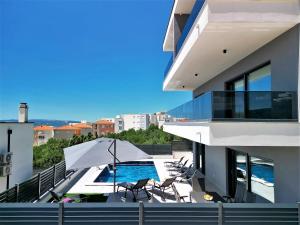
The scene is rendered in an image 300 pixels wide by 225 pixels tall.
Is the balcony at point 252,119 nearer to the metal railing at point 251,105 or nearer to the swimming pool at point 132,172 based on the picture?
the metal railing at point 251,105

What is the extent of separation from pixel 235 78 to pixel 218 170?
5.36 m

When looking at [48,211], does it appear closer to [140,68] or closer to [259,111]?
[259,111]

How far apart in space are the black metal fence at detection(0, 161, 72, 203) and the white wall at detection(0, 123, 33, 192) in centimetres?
139

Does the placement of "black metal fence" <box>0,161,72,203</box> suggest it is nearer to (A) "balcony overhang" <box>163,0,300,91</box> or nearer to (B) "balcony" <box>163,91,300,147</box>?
(B) "balcony" <box>163,91,300,147</box>

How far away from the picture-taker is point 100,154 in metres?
8.50

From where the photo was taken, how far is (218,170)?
43.4ft

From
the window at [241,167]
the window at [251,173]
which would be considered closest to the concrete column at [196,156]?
the window at [251,173]

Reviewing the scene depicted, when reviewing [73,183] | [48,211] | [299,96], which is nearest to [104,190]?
[73,183]

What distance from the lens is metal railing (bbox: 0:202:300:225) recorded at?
16.3ft

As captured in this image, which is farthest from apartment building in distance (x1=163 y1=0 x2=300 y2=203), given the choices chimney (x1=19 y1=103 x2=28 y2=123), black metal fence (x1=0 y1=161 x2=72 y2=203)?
chimney (x1=19 y1=103 x2=28 y2=123)

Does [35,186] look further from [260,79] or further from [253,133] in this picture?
[260,79]

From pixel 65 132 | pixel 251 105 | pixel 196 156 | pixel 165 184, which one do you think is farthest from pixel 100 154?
pixel 65 132

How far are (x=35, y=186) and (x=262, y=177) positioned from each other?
352 inches

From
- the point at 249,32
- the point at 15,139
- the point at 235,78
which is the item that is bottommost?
the point at 15,139
